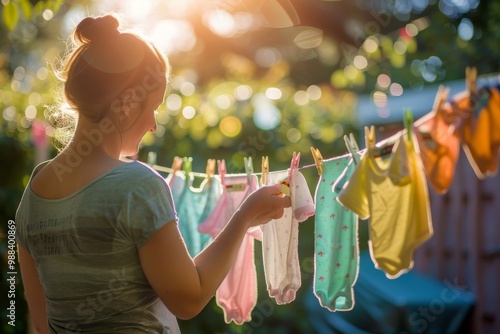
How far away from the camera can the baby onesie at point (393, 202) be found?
68.2 inches

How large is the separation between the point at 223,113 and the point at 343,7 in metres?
4.01

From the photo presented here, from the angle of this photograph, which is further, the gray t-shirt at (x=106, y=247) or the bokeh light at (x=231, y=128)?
the bokeh light at (x=231, y=128)

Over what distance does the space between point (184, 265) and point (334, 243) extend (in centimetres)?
80

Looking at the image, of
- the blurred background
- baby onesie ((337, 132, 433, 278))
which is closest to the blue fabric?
the blurred background

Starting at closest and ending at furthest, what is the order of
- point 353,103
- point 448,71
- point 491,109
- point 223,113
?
point 491,109 < point 223,113 < point 353,103 < point 448,71

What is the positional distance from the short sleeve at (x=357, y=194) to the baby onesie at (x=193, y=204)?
0.58 metres

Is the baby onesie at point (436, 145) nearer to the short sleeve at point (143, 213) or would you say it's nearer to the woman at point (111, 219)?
the woman at point (111, 219)

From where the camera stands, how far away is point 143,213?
1.15 meters

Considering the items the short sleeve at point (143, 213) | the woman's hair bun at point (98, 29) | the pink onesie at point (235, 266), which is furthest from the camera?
the pink onesie at point (235, 266)

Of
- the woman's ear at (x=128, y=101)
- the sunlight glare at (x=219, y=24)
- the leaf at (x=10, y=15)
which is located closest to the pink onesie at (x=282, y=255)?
the woman's ear at (x=128, y=101)

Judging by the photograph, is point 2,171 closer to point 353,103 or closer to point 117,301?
point 353,103

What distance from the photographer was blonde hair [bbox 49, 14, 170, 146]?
122 centimetres

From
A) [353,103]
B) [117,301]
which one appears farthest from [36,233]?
[353,103]

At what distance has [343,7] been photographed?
7.53 metres
